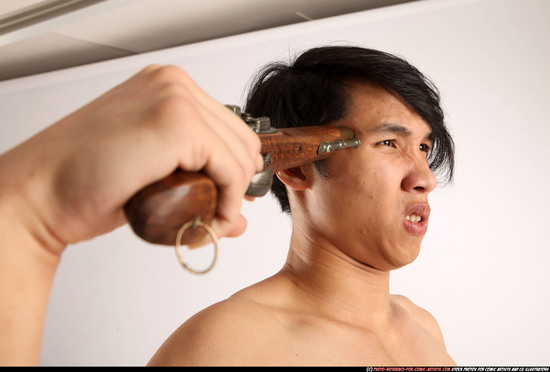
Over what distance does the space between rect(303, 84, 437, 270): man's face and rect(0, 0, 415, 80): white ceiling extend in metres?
A: 1.06

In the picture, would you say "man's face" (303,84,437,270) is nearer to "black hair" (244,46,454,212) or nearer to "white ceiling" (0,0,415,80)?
"black hair" (244,46,454,212)

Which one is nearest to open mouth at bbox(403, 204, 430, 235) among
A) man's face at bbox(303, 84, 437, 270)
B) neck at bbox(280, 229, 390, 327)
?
man's face at bbox(303, 84, 437, 270)

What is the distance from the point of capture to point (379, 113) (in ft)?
4.10

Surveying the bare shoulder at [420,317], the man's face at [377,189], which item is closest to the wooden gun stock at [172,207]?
the man's face at [377,189]

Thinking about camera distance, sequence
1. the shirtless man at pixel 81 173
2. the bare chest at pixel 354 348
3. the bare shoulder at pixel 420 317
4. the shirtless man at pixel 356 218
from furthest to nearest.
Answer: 1. the bare shoulder at pixel 420 317
2. the shirtless man at pixel 356 218
3. the bare chest at pixel 354 348
4. the shirtless man at pixel 81 173

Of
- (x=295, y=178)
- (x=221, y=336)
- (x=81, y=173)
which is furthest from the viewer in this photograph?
(x=295, y=178)

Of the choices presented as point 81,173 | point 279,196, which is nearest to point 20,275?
point 81,173

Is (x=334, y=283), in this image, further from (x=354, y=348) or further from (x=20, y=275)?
(x=20, y=275)

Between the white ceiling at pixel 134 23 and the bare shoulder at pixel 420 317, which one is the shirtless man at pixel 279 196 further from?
the white ceiling at pixel 134 23

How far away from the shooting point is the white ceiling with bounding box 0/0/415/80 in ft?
6.85

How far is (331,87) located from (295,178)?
242mm

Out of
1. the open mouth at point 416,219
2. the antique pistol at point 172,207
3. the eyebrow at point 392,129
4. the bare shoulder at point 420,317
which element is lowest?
the bare shoulder at point 420,317

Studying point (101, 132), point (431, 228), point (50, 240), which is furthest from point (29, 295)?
A: point (431, 228)

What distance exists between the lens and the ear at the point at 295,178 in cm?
131
